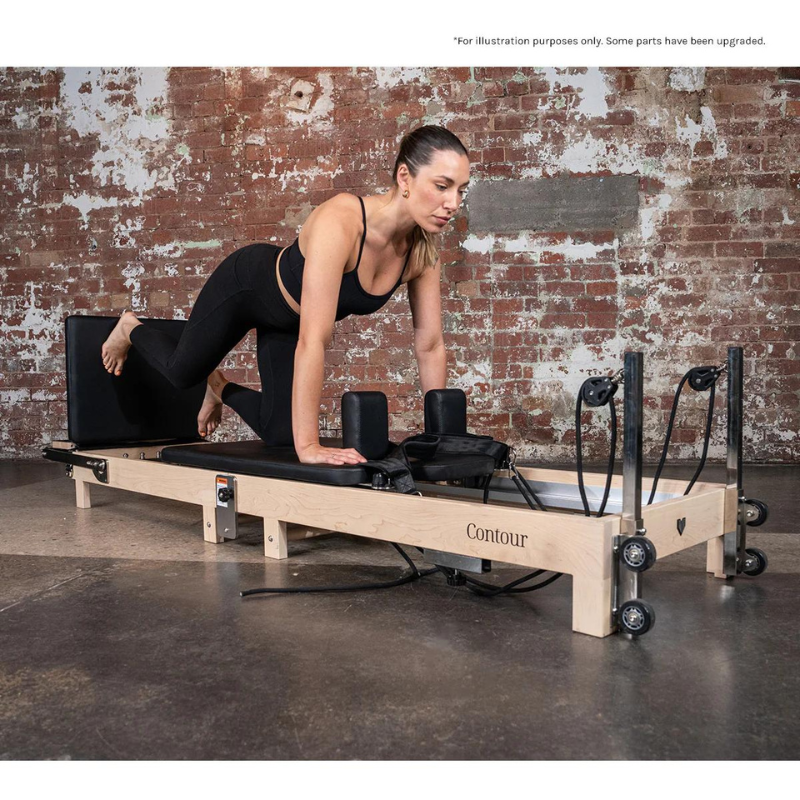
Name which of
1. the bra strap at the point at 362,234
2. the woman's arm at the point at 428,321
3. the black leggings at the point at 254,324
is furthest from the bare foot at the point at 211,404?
the bra strap at the point at 362,234

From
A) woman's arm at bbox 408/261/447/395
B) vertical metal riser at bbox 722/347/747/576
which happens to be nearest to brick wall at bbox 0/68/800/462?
woman's arm at bbox 408/261/447/395

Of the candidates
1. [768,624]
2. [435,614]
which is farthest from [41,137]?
[768,624]

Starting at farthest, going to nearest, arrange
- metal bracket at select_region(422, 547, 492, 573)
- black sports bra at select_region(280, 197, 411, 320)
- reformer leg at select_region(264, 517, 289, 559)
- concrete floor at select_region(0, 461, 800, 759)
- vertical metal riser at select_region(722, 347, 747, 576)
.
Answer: black sports bra at select_region(280, 197, 411, 320), reformer leg at select_region(264, 517, 289, 559), vertical metal riser at select_region(722, 347, 747, 576), metal bracket at select_region(422, 547, 492, 573), concrete floor at select_region(0, 461, 800, 759)

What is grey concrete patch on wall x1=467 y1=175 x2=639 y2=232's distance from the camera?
4.48 metres

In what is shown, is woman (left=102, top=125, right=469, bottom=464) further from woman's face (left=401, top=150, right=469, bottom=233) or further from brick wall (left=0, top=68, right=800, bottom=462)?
brick wall (left=0, top=68, right=800, bottom=462)

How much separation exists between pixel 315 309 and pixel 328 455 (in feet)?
1.42

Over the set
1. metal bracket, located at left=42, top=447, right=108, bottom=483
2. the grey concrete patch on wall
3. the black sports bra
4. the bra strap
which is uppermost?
the grey concrete patch on wall

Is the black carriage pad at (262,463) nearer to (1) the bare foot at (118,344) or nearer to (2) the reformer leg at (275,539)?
(2) the reformer leg at (275,539)

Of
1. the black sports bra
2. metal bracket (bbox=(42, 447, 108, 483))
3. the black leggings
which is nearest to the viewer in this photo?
the black sports bra

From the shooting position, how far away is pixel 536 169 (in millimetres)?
4543

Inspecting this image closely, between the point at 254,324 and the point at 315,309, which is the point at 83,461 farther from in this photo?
the point at 315,309

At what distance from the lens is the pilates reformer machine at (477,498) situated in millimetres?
1594

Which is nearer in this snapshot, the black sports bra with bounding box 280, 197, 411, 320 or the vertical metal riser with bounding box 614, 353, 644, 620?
the vertical metal riser with bounding box 614, 353, 644, 620

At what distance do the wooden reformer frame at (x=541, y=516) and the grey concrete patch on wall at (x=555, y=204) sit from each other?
251 centimetres
